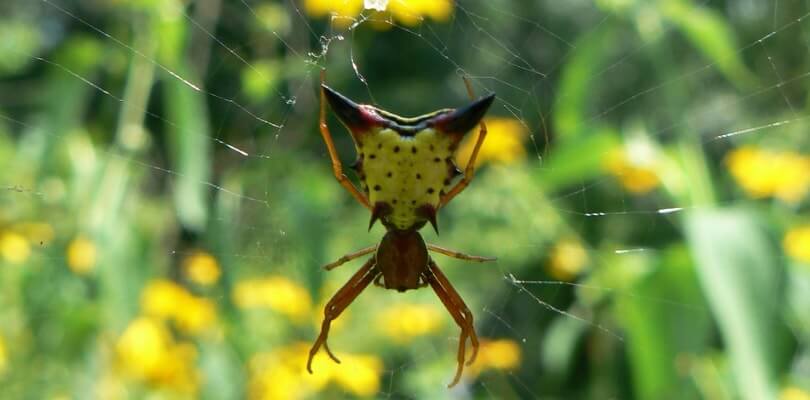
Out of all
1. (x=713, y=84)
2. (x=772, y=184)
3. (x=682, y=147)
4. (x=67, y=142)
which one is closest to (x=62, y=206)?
(x=67, y=142)

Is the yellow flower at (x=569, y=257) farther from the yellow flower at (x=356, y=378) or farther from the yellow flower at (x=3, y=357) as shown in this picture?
the yellow flower at (x=3, y=357)

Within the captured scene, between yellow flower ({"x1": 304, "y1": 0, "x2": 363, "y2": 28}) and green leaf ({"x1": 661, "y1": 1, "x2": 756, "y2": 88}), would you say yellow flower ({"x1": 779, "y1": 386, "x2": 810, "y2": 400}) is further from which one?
yellow flower ({"x1": 304, "y1": 0, "x2": 363, "y2": 28})

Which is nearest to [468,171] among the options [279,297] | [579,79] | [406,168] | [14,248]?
[406,168]

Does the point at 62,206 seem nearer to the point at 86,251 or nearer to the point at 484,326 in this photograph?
the point at 86,251

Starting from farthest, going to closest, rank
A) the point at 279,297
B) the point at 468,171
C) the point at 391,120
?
the point at 279,297
the point at 468,171
the point at 391,120

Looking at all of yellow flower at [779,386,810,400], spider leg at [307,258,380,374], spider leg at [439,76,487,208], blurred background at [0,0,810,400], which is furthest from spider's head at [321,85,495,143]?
yellow flower at [779,386,810,400]

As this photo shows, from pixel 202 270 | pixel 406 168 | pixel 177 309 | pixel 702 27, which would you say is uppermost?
pixel 702 27

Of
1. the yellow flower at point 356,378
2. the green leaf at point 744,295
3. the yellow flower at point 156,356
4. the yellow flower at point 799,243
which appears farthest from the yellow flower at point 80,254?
the yellow flower at point 799,243

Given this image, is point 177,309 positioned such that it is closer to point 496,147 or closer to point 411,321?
point 411,321
